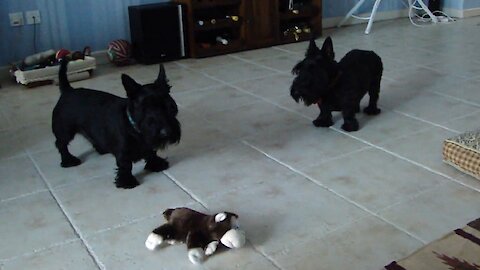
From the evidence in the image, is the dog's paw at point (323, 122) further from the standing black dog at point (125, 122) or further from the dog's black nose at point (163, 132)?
the dog's black nose at point (163, 132)

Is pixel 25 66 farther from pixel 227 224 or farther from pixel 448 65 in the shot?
pixel 448 65

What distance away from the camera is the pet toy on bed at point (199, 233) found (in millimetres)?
1873

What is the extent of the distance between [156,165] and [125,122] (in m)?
0.36

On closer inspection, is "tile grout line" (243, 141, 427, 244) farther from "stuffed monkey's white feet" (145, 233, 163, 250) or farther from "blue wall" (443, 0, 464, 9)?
"blue wall" (443, 0, 464, 9)

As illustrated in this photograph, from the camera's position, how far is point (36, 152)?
112 inches

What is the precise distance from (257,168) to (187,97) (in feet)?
4.08

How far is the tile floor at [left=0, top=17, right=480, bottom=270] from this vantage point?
1.91 m

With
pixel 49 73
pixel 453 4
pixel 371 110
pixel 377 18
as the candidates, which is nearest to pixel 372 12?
pixel 377 18

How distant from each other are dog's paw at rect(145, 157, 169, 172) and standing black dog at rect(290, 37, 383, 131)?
0.75 m

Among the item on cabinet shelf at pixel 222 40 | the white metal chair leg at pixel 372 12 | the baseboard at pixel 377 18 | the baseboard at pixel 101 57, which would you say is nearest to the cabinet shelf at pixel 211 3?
the item on cabinet shelf at pixel 222 40

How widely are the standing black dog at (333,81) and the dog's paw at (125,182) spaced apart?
0.94m

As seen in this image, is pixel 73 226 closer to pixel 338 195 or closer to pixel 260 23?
pixel 338 195

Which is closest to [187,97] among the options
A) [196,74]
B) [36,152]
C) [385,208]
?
[196,74]

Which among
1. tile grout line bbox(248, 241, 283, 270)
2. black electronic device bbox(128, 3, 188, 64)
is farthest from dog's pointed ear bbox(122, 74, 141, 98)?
black electronic device bbox(128, 3, 188, 64)
